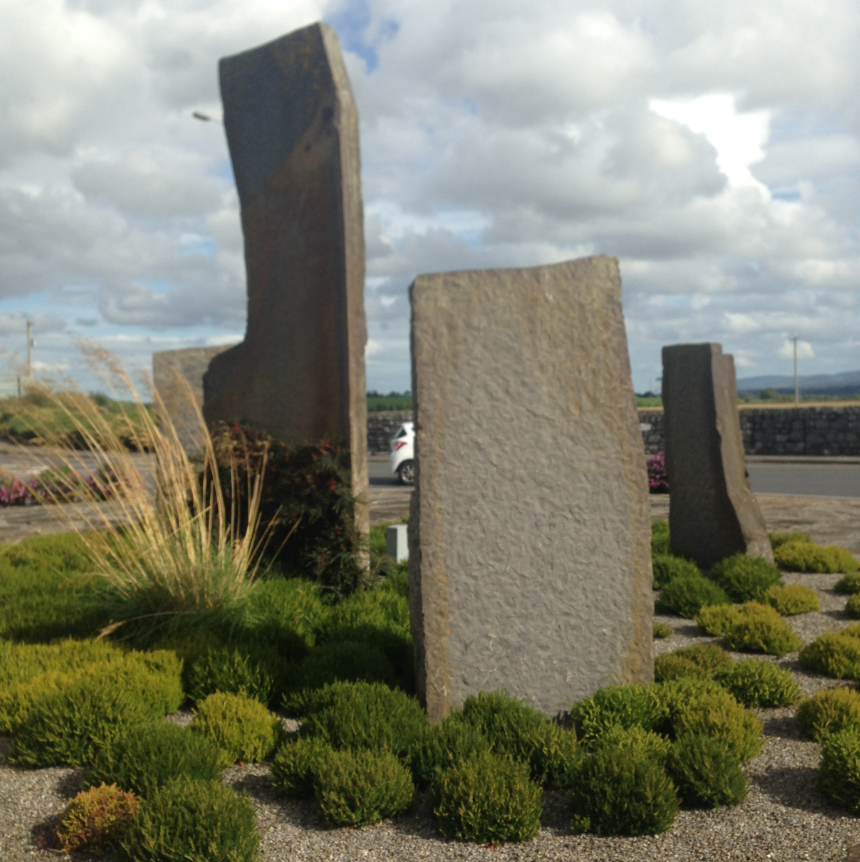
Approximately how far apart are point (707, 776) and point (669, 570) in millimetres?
3321

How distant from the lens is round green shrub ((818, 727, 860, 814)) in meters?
2.82

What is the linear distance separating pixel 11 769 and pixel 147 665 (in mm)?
741

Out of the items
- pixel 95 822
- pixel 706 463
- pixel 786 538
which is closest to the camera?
pixel 95 822

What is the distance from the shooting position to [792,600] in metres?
5.45

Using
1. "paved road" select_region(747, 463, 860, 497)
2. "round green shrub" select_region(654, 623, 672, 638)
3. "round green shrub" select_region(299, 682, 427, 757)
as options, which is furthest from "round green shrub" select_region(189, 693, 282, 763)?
"paved road" select_region(747, 463, 860, 497)

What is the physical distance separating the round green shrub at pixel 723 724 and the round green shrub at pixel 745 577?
2516mm

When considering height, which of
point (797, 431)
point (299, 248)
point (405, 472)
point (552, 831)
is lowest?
point (552, 831)

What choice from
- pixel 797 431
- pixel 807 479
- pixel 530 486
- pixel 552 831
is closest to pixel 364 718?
pixel 552 831

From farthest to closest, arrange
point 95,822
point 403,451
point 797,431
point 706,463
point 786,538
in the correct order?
point 797,431
point 403,451
point 786,538
point 706,463
point 95,822

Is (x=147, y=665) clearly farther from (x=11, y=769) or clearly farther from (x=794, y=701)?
(x=794, y=701)

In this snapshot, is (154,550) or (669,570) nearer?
(154,550)

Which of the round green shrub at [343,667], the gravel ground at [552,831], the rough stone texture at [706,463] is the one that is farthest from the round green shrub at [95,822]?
the rough stone texture at [706,463]

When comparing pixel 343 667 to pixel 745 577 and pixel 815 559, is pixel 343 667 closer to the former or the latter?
pixel 745 577

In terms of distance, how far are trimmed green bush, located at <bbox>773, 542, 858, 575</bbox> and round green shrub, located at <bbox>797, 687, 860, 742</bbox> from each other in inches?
134
